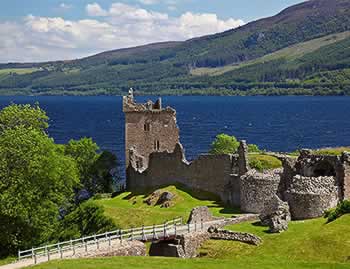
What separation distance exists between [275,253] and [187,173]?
31377mm

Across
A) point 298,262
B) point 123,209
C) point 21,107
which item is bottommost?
point 123,209

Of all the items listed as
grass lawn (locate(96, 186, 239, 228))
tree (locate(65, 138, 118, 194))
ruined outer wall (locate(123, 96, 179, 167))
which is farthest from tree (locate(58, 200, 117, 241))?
tree (locate(65, 138, 118, 194))

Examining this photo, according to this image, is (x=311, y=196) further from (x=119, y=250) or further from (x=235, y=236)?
(x=119, y=250)

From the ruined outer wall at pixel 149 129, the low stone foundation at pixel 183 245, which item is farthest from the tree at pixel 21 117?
the ruined outer wall at pixel 149 129

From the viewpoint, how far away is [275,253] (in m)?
43.6

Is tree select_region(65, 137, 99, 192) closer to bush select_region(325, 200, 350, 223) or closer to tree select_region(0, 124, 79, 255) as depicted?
tree select_region(0, 124, 79, 255)

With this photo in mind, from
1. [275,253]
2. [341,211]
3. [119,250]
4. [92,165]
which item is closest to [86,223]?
[119,250]

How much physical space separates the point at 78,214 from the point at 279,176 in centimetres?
2231

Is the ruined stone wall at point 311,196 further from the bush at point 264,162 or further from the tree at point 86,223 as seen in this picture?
the bush at point 264,162

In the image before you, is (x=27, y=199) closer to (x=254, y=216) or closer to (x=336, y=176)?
(x=254, y=216)

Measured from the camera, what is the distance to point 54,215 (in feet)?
182

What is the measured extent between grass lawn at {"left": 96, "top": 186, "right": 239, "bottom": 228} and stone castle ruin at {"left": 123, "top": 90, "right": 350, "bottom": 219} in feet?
4.25

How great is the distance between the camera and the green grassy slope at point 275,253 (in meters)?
37.6

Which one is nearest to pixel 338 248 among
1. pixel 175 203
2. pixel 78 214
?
pixel 175 203
